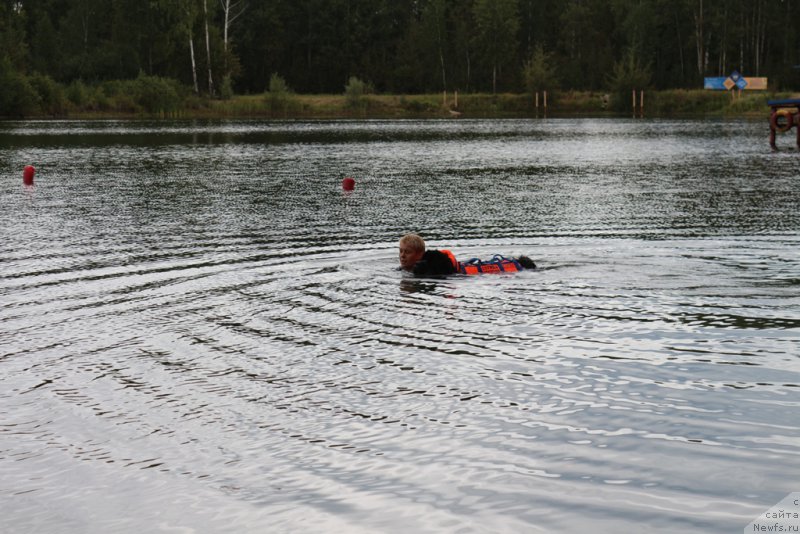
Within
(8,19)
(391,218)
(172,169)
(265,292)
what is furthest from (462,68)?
(265,292)

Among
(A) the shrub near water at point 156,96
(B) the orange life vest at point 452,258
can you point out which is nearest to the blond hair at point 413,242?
(B) the orange life vest at point 452,258

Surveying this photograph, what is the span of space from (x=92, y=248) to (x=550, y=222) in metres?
9.50

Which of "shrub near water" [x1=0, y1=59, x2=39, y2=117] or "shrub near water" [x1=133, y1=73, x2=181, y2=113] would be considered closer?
"shrub near water" [x1=0, y1=59, x2=39, y2=117]

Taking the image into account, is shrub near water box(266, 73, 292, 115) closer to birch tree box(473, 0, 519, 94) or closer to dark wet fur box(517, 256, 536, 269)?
birch tree box(473, 0, 519, 94)

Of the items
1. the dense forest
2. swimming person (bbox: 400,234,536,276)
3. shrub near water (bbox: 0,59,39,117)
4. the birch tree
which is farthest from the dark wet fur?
the birch tree

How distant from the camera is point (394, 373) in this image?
11.0 m

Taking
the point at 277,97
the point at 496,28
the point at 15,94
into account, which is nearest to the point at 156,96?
the point at 277,97

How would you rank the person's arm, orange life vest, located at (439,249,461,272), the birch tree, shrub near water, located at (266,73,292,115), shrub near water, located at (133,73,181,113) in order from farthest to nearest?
the birch tree < shrub near water, located at (266,73,292,115) < shrub near water, located at (133,73,181,113) < orange life vest, located at (439,249,461,272) < the person's arm

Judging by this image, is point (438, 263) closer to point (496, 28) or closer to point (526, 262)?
point (526, 262)

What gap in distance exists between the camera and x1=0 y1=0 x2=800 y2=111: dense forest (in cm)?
11681

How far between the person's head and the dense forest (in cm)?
9859

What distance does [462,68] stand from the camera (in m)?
144

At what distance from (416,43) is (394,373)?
136 m

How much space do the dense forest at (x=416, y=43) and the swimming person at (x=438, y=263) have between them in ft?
323
